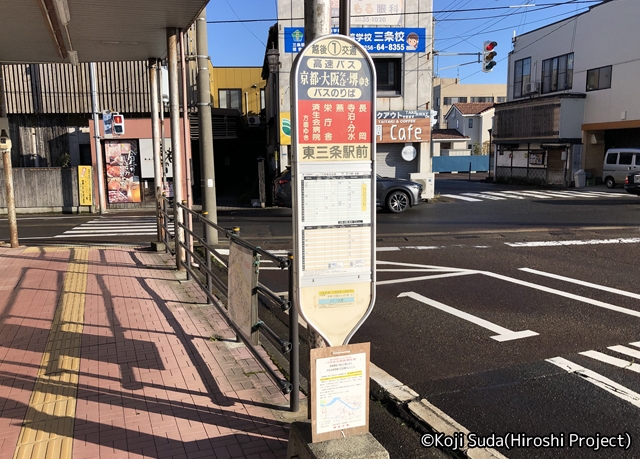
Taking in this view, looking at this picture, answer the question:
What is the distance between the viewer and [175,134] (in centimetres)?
880

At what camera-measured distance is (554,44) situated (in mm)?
33469

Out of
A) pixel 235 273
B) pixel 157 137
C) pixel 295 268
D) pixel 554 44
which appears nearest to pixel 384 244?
pixel 157 137

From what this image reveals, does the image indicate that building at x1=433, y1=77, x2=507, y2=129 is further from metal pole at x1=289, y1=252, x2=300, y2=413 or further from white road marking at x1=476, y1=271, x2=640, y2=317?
metal pole at x1=289, y1=252, x2=300, y2=413

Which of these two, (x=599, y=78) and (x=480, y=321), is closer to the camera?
(x=480, y=321)

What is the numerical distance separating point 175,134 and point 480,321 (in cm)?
557

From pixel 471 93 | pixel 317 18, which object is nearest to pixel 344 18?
pixel 317 18

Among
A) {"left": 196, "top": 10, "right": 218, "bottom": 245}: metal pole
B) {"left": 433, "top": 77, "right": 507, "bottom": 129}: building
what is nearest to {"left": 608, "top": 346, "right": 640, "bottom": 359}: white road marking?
{"left": 196, "top": 10, "right": 218, "bottom": 245}: metal pole

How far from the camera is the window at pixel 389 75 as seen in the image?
22.3m

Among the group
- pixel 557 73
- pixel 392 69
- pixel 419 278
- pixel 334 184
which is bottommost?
pixel 419 278

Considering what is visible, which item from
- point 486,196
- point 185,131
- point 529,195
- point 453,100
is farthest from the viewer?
point 453,100

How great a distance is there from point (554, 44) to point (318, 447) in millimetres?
36017

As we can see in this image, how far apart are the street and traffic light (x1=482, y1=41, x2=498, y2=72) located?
790 cm

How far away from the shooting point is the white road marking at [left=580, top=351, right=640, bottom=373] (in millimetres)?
5051

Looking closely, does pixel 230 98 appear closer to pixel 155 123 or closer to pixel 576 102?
pixel 576 102
